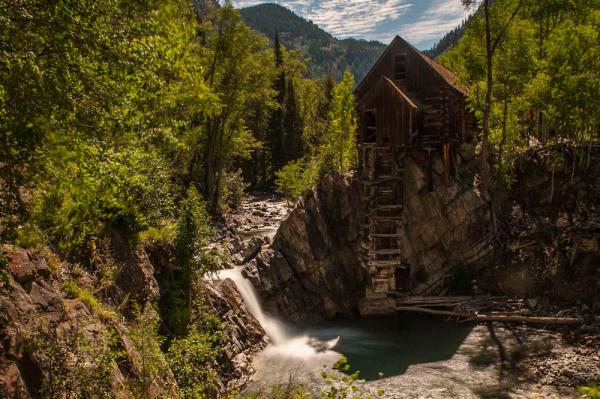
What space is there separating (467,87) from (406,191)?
786cm

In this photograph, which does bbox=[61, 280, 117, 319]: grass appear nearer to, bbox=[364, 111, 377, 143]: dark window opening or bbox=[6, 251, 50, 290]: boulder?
bbox=[6, 251, 50, 290]: boulder

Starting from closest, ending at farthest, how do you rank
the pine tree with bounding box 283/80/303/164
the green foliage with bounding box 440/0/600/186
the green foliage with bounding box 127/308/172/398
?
1. the green foliage with bounding box 127/308/172/398
2. the green foliage with bounding box 440/0/600/186
3. the pine tree with bounding box 283/80/303/164

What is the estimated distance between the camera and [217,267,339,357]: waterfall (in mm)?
18641

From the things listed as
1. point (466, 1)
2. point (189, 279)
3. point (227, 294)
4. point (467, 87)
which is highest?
point (466, 1)

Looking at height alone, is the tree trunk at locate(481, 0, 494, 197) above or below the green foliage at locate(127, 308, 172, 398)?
above

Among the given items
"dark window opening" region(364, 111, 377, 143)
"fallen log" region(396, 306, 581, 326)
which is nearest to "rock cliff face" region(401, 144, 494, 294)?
"fallen log" region(396, 306, 581, 326)

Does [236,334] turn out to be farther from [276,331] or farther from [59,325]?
[59,325]

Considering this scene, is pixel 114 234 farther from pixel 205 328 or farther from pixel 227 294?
pixel 227 294

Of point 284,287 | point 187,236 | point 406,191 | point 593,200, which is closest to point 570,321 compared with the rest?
point 593,200

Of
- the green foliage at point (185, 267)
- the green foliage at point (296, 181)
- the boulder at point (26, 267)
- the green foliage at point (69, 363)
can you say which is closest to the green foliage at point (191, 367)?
the green foliage at point (185, 267)

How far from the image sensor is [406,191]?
24.1 metres

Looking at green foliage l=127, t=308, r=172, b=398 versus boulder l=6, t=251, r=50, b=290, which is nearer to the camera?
boulder l=6, t=251, r=50, b=290

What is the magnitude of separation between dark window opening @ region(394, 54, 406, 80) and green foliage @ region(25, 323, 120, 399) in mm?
24515

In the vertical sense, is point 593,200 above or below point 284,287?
above
